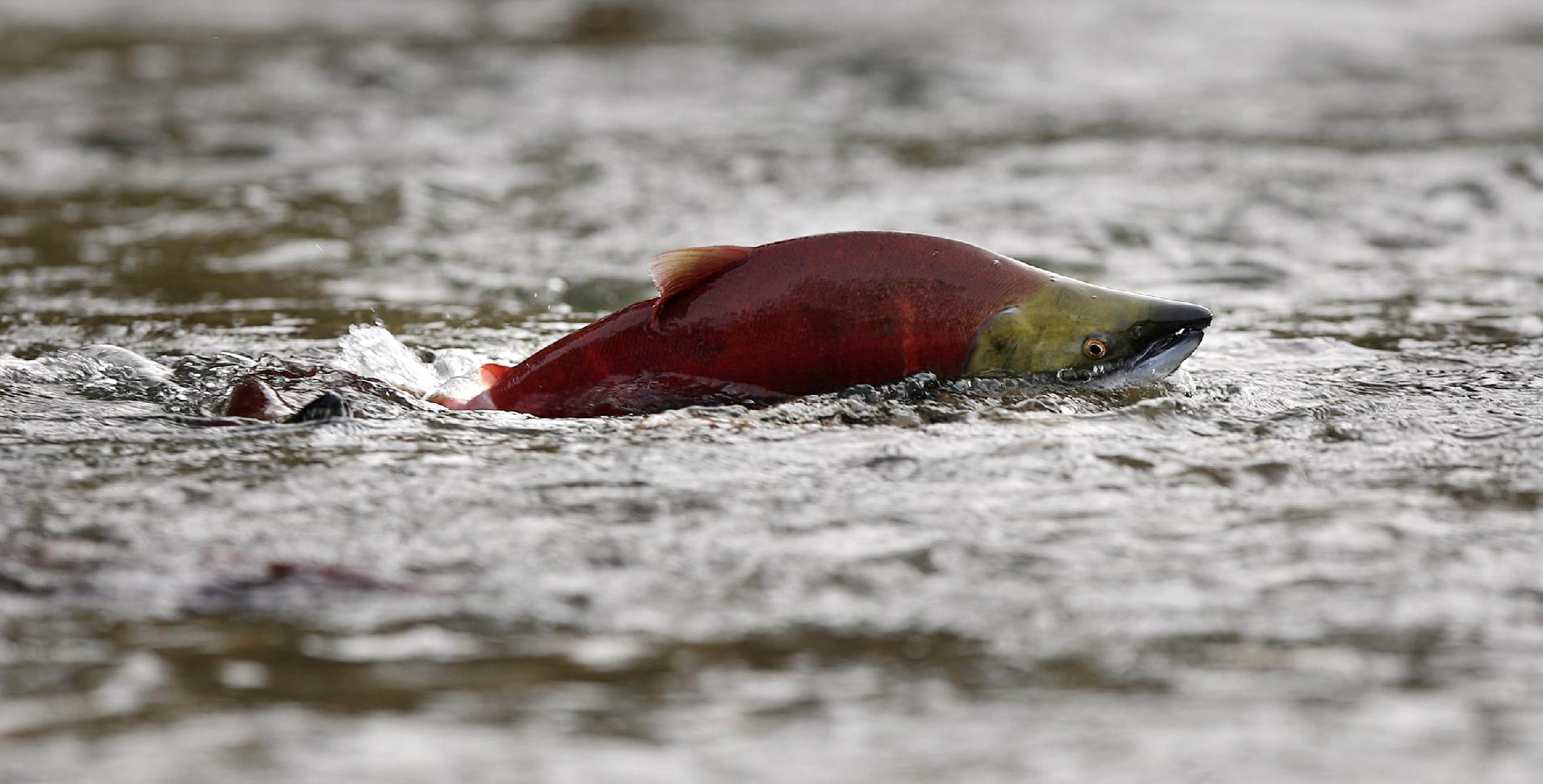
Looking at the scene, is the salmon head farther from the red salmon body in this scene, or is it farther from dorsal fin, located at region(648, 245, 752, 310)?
dorsal fin, located at region(648, 245, 752, 310)

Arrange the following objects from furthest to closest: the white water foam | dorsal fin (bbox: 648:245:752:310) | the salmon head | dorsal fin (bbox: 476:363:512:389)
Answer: the white water foam
dorsal fin (bbox: 476:363:512:389)
the salmon head
dorsal fin (bbox: 648:245:752:310)

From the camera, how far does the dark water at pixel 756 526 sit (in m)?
2.24

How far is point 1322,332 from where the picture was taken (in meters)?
4.93

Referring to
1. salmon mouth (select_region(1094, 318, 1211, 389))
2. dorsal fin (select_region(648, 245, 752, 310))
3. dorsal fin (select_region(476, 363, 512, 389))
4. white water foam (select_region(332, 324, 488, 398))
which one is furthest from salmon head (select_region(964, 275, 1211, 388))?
white water foam (select_region(332, 324, 488, 398))

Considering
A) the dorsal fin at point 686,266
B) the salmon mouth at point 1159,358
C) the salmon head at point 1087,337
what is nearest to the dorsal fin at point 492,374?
the dorsal fin at point 686,266

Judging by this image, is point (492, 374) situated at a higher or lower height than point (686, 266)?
lower

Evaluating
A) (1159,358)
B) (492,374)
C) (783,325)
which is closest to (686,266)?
(783,325)

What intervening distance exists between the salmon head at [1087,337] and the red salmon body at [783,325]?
37 mm

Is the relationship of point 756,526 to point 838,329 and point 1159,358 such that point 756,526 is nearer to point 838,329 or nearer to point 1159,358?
point 838,329

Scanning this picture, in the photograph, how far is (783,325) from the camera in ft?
11.6

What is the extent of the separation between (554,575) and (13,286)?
3770 millimetres

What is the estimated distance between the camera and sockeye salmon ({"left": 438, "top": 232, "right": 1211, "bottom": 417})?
3.54 meters

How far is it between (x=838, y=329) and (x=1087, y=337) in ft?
1.72

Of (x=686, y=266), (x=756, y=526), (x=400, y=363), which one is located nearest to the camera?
(x=756, y=526)
